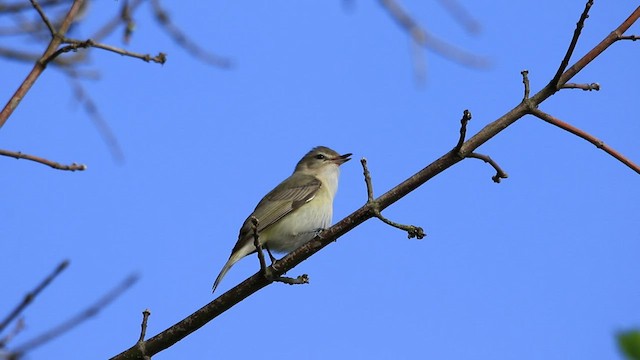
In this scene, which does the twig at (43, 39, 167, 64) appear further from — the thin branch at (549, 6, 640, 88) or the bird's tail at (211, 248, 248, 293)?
the bird's tail at (211, 248, 248, 293)

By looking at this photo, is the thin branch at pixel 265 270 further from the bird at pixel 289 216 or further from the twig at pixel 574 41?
the bird at pixel 289 216

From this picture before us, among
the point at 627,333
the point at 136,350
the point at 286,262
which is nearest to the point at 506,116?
the point at 286,262

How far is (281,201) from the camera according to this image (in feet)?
25.5

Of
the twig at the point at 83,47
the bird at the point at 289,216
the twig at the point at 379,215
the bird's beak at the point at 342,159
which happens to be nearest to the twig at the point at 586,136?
the twig at the point at 379,215

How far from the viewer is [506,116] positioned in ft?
11.4

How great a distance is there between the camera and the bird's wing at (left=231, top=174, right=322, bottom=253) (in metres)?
7.23

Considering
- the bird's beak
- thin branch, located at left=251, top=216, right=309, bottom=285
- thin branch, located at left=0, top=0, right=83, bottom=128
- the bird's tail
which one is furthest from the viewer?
the bird's beak

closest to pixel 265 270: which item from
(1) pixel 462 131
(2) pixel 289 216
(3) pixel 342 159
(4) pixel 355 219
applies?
(4) pixel 355 219

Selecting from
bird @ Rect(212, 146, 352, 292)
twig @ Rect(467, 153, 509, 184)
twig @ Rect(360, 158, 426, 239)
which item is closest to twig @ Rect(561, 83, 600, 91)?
twig @ Rect(467, 153, 509, 184)

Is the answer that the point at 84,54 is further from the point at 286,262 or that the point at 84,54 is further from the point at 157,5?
the point at 286,262

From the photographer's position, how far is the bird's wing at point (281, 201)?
7228mm

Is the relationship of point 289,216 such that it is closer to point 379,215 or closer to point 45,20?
point 379,215

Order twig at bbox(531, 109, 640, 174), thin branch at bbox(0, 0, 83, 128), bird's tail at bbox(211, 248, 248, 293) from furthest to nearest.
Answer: bird's tail at bbox(211, 248, 248, 293) < twig at bbox(531, 109, 640, 174) < thin branch at bbox(0, 0, 83, 128)

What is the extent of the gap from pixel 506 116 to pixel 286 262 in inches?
53.0
